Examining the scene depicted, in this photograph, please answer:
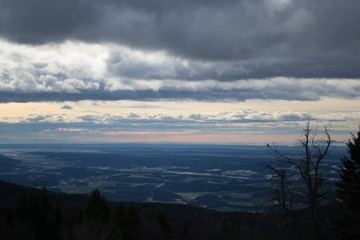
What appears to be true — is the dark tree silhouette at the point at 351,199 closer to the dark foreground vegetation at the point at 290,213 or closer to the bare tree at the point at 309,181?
the dark foreground vegetation at the point at 290,213

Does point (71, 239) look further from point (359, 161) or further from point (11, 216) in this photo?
point (359, 161)

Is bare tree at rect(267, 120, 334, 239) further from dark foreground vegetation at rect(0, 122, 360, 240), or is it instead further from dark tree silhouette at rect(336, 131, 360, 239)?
dark tree silhouette at rect(336, 131, 360, 239)

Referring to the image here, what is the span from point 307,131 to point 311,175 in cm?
253

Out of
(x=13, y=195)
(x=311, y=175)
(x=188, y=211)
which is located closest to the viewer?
(x=311, y=175)

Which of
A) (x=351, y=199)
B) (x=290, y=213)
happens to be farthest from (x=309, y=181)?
(x=351, y=199)

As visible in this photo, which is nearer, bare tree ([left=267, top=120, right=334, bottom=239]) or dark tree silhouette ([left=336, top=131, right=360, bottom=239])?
bare tree ([left=267, top=120, right=334, bottom=239])

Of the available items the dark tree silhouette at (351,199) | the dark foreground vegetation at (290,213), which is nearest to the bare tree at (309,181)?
the dark foreground vegetation at (290,213)

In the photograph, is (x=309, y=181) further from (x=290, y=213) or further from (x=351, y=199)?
(x=351, y=199)

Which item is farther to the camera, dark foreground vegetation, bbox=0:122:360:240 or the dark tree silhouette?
the dark tree silhouette

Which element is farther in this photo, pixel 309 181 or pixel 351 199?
pixel 351 199

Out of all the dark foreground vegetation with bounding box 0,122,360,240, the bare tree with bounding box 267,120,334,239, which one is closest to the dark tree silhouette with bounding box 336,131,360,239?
the dark foreground vegetation with bounding box 0,122,360,240

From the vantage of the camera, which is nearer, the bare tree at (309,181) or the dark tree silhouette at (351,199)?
the bare tree at (309,181)

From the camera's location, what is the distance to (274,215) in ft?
66.5

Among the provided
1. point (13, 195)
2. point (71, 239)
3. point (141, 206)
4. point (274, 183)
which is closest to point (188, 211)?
point (141, 206)
